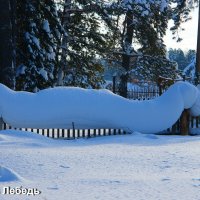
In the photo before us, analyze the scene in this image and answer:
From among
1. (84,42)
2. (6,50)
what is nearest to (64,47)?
(84,42)

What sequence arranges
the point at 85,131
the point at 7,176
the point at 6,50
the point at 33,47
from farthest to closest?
1. the point at 33,47
2. the point at 6,50
3. the point at 85,131
4. the point at 7,176

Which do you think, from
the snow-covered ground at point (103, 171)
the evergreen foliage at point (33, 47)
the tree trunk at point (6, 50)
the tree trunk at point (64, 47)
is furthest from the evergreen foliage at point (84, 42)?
the snow-covered ground at point (103, 171)

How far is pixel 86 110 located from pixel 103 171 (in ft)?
14.4

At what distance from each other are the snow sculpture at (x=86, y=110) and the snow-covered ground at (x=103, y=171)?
1.70 metres

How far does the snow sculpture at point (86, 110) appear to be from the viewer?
905 centimetres

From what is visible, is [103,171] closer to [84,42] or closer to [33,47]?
[33,47]

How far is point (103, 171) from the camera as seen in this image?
4871 mm

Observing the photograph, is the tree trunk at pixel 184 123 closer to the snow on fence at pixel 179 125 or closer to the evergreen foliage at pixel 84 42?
the snow on fence at pixel 179 125

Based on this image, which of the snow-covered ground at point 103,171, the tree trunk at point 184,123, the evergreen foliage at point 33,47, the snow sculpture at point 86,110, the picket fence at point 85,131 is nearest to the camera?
the snow-covered ground at point 103,171

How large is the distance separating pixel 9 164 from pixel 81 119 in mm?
4245

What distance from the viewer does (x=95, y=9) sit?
19312 millimetres

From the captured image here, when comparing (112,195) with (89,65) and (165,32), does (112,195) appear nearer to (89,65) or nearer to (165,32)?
(89,65)

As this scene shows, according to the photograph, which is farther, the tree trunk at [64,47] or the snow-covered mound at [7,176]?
the tree trunk at [64,47]

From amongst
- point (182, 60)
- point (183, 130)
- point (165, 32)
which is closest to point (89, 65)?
point (165, 32)
